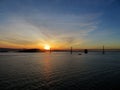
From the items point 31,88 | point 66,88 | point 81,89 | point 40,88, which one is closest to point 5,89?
point 31,88

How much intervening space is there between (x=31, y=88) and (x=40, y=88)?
1.13m

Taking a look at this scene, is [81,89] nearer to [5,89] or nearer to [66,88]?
[66,88]

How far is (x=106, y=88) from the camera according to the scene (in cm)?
1523

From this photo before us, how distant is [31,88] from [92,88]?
25.6 feet

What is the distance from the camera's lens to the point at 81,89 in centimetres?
1484

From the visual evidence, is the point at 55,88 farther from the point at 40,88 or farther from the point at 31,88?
the point at 31,88

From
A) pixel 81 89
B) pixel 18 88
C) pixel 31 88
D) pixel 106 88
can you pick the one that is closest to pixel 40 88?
pixel 31 88

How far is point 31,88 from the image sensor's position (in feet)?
48.8

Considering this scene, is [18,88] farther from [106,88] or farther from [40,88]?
[106,88]

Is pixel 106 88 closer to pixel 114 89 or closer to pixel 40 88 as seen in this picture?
pixel 114 89

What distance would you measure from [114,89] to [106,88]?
0.94m

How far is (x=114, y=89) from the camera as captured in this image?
1484cm

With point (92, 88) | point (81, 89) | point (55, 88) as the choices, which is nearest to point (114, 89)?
point (92, 88)

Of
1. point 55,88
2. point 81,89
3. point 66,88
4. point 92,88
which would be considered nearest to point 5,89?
point 55,88
